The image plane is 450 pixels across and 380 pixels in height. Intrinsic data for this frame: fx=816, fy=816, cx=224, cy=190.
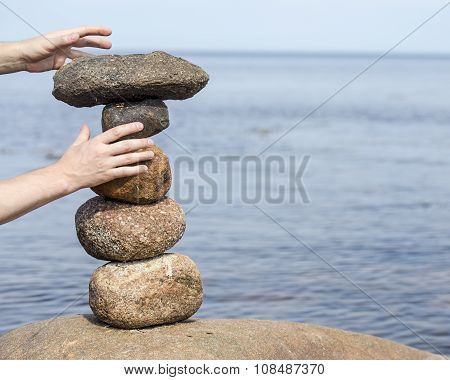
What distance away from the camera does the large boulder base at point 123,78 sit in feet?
17.7

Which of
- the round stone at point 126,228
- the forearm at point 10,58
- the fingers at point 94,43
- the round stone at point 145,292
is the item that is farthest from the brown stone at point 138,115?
the round stone at point 145,292

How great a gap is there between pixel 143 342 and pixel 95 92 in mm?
1719

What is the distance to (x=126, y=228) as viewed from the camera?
18.4 feet

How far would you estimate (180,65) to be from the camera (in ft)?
18.2

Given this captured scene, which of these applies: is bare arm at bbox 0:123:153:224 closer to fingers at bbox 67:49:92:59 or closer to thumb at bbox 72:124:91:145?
thumb at bbox 72:124:91:145

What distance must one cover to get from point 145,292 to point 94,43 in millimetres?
1748

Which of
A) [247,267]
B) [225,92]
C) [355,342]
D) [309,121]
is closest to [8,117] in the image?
[309,121]

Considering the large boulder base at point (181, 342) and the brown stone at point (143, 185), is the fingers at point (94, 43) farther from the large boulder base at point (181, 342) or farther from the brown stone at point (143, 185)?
the large boulder base at point (181, 342)

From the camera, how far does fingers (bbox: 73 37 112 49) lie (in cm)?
552

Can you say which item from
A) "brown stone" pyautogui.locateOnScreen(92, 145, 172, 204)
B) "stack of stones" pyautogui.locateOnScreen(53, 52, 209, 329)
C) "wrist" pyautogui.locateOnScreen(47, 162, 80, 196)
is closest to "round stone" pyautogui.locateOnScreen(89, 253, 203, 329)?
"stack of stones" pyautogui.locateOnScreen(53, 52, 209, 329)

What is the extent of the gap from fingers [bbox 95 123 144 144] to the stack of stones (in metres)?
0.25

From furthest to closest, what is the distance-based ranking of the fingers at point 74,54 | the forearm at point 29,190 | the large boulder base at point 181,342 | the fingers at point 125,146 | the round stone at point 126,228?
the fingers at point 74,54
the round stone at point 126,228
the large boulder base at point 181,342
the fingers at point 125,146
the forearm at point 29,190

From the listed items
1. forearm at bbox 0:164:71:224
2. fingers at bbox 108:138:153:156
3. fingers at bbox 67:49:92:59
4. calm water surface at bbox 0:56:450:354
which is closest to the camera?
forearm at bbox 0:164:71:224

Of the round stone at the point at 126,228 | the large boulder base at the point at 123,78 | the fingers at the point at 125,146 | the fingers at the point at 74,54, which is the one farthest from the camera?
the fingers at the point at 74,54
